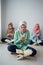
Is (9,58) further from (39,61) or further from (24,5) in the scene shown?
(24,5)

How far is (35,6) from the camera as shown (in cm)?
451

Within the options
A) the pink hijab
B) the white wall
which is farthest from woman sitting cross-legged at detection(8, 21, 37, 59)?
the white wall

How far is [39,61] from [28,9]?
2282mm

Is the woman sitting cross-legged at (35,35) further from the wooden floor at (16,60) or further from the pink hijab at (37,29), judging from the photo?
the wooden floor at (16,60)

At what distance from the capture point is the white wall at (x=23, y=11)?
4.49m

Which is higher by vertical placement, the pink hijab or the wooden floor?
the pink hijab

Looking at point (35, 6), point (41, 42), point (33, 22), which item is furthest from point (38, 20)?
point (41, 42)

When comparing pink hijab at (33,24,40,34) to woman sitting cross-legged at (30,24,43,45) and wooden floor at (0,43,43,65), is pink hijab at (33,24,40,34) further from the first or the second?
wooden floor at (0,43,43,65)

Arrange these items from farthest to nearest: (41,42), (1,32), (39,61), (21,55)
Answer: (1,32) → (41,42) → (21,55) → (39,61)

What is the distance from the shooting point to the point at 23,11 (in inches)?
179

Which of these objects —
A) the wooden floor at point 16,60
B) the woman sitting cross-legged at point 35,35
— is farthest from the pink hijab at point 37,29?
the wooden floor at point 16,60

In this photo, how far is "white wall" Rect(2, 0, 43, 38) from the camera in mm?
4488

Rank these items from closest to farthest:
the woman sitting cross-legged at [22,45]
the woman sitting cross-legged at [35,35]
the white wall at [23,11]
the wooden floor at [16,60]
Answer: the wooden floor at [16,60] < the woman sitting cross-legged at [22,45] < the woman sitting cross-legged at [35,35] < the white wall at [23,11]

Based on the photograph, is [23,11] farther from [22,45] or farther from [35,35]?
[22,45]
